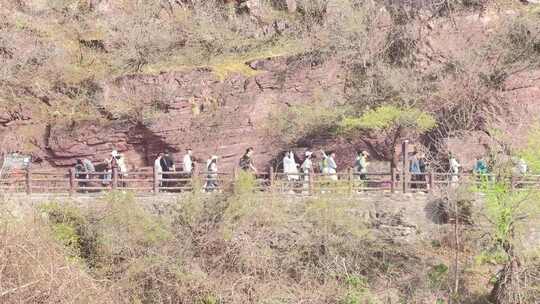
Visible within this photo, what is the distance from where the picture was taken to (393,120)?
21.6 metres

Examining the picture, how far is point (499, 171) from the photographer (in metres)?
16.7

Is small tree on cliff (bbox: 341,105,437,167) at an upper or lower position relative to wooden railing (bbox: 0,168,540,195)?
upper

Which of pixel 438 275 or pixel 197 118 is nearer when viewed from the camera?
pixel 438 275

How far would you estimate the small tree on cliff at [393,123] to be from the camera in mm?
21547

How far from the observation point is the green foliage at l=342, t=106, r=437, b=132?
21516mm

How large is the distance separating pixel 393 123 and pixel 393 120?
34 cm

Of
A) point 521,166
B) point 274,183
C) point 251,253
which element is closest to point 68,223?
point 251,253

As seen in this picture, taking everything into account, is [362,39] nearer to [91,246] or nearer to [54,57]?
[54,57]

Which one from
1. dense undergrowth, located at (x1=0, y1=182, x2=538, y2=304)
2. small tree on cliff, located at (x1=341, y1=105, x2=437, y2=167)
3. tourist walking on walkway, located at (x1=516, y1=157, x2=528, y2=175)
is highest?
small tree on cliff, located at (x1=341, y1=105, x2=437, y2=167)

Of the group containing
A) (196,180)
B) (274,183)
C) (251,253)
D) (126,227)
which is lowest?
(251,253)

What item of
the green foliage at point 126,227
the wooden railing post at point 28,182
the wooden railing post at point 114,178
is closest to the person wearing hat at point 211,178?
the green foliage at point 126,227

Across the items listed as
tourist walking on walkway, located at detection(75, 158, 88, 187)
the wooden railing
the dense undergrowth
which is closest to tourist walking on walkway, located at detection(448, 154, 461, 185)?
the wooden railing

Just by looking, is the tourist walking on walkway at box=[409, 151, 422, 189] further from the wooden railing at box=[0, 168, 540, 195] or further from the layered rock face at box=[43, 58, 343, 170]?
the layered rock face at box=[43, 58, 343, 170]

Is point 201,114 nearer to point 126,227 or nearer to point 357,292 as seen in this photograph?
point 126,227
